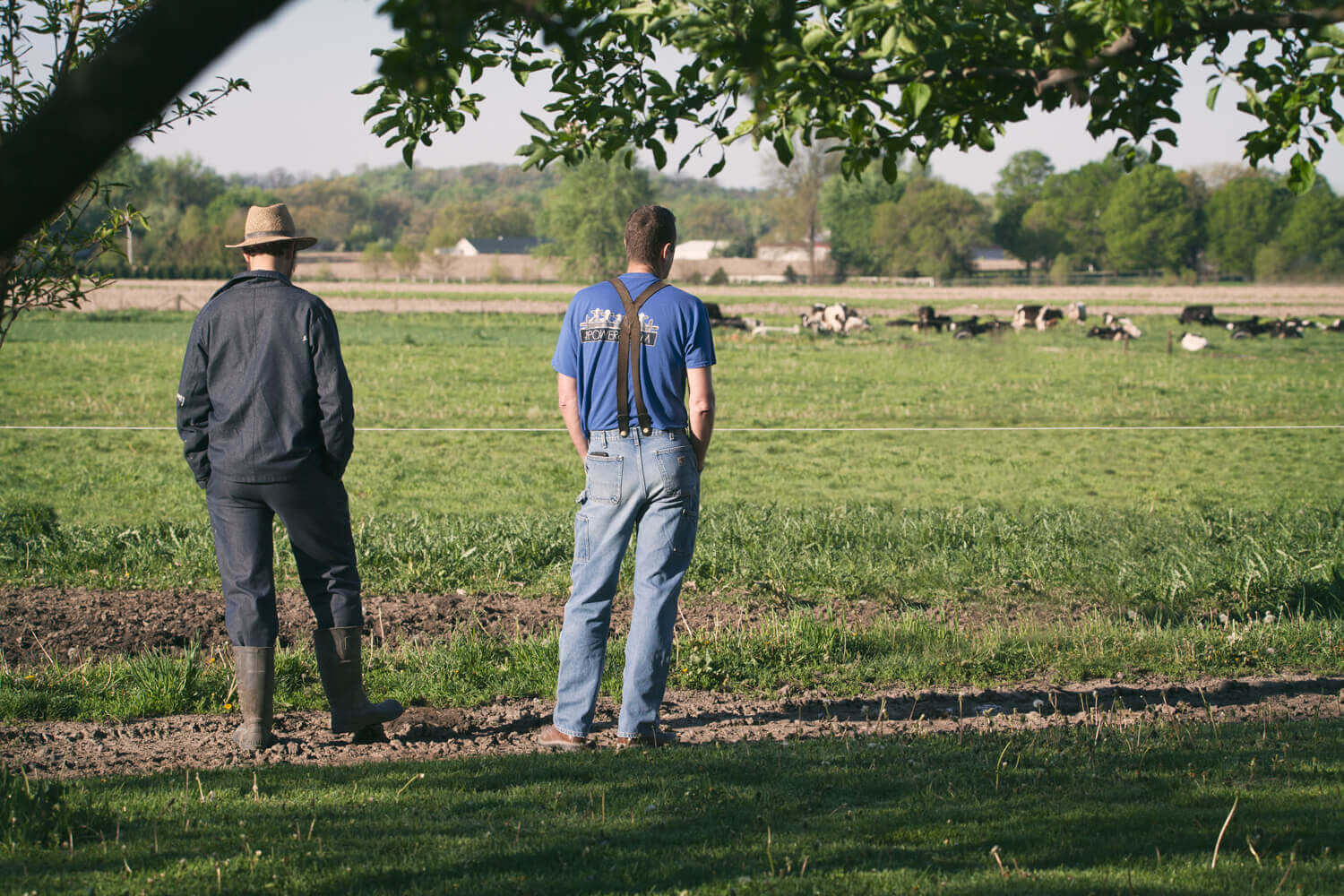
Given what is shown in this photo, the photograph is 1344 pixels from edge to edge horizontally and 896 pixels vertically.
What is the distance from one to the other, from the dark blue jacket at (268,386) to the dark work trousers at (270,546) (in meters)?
0.07

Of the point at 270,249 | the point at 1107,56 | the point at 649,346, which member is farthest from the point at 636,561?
the point at 1107,56

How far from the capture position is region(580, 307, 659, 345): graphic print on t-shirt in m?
4.79

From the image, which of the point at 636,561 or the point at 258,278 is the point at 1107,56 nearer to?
the point at 636,561

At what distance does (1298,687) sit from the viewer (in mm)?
6086

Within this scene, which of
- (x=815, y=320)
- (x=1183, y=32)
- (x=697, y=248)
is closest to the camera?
(x=1183, y=32)

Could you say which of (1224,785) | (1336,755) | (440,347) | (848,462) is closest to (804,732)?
(1224,785)

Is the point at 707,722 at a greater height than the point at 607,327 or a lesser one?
lesser

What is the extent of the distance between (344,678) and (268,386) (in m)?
1.24

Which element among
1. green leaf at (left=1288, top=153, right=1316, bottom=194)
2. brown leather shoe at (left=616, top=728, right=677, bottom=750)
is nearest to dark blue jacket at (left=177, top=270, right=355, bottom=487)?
brown leather shoe at (left=616, top=728, right=677, bottom=750)

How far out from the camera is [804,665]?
20.6 ft

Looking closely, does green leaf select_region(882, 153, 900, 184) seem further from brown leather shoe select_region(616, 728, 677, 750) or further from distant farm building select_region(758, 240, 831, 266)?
distant farm building select_region(758, 240, 831, 266)

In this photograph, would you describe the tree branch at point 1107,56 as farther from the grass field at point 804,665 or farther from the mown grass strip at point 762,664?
the mown grass strip at point 762,664

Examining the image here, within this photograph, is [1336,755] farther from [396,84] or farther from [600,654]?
[396,84]

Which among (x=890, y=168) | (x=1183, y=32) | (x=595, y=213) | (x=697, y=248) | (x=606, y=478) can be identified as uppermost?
(x=697, y=248)
